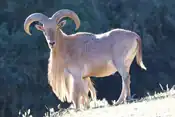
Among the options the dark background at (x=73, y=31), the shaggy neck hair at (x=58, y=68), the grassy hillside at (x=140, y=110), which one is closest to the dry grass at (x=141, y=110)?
the grassy hillside at (x=140, y=110)

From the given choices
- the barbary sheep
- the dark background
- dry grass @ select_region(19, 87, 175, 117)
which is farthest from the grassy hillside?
the dark background

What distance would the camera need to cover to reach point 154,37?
88.1 ft

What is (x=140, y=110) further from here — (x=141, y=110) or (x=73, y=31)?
(x=73, y=31)

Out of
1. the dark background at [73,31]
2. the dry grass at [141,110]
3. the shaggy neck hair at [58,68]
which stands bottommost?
the dry grass at [141,110]

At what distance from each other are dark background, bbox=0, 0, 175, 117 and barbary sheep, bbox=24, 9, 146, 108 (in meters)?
9.74

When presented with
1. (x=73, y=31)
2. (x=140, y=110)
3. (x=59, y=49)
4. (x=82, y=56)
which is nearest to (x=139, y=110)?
(x=140, y=110)

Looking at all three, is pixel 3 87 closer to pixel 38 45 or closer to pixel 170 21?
pixel 38 45

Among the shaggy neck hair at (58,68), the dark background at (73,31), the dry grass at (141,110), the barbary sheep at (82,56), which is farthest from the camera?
the dark background at (73,31)

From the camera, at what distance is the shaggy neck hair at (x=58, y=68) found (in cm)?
1152

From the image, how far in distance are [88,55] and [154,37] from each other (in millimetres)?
15566

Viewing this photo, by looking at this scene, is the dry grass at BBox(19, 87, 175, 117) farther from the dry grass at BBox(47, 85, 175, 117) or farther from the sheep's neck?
the sheep's neck

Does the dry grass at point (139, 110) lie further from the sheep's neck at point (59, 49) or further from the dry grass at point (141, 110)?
the sheep's neck at point (59, 49)

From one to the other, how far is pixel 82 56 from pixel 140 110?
309 cm

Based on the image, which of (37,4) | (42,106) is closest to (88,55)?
(42,106)
